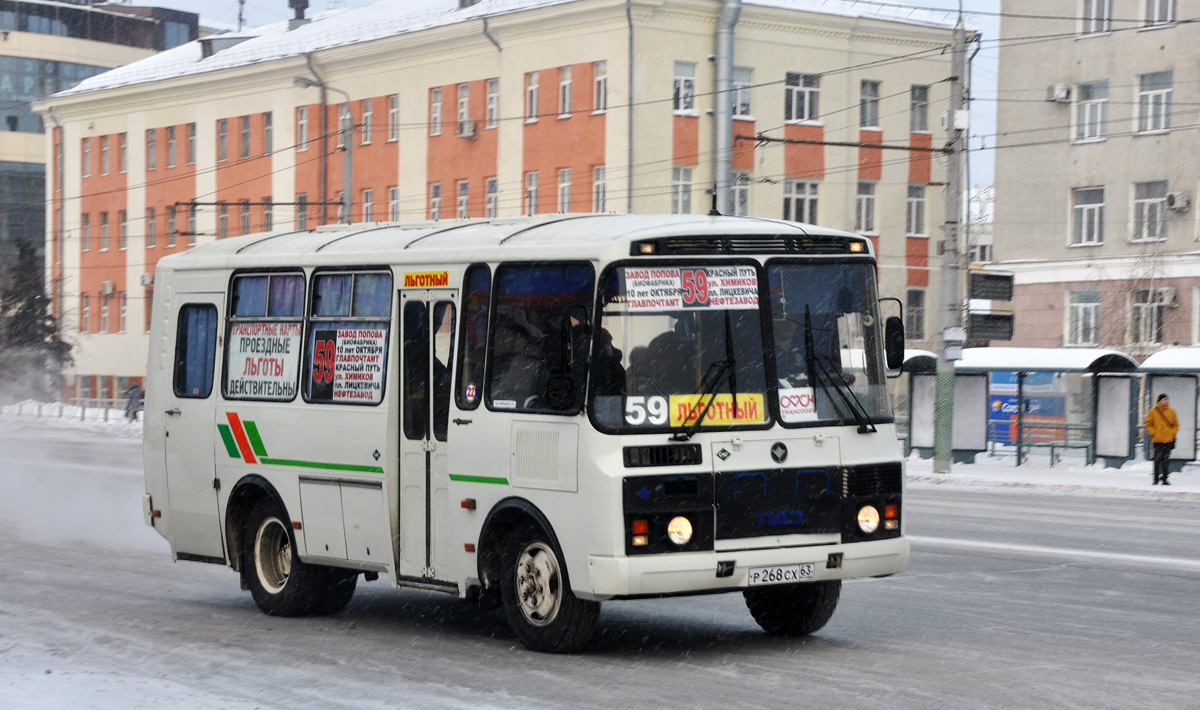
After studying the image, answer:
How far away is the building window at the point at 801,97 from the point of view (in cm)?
5159

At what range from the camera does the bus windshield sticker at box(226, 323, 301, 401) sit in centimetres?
1227

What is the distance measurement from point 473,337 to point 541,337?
65cm

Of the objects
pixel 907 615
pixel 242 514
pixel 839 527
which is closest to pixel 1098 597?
pixel 907 615

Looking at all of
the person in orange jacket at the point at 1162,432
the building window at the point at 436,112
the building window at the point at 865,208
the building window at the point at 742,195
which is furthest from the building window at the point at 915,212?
the person in orange jacket at the point at 1162,432

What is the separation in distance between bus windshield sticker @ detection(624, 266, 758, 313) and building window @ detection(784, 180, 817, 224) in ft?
137

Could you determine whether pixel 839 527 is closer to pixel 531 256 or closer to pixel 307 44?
pixel 531 256

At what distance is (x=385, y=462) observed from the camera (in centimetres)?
1116

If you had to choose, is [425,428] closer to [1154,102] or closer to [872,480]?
[872,480]

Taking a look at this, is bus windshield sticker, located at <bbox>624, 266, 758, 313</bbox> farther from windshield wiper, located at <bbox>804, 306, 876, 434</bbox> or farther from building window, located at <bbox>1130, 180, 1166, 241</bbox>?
building window, located at <bbox>1130, 180, 1166, 241</bbox>

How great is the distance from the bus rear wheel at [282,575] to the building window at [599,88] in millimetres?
37009

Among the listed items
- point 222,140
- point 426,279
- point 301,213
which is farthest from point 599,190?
point 426,279

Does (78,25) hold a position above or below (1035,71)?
above

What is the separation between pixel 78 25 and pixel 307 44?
3439 centimetres

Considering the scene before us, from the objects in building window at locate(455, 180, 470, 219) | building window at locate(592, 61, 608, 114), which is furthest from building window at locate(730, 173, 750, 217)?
building window at locate(455, 180, 470, 219)
